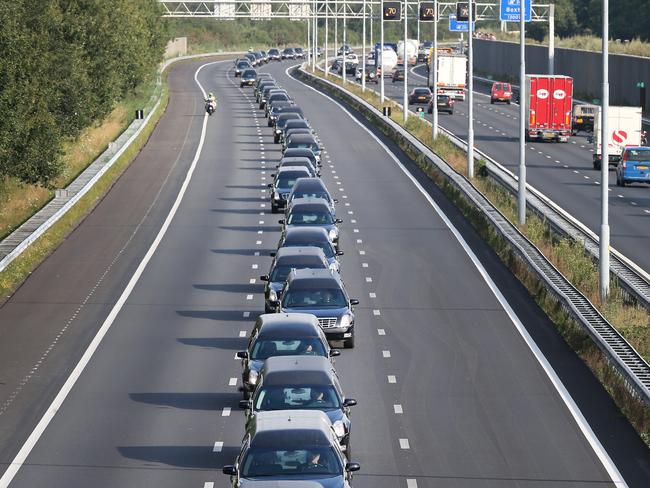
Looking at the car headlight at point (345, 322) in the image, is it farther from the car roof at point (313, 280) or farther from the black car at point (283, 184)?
the black car at point (283, 184)

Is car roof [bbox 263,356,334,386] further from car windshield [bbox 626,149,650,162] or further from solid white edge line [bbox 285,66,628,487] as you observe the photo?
car windshield [bbox 626,149,650,162]

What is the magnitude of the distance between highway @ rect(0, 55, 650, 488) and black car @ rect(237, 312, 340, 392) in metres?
0.84

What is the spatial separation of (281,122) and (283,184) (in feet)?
89.1

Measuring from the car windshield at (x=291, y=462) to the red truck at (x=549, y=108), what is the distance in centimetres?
6478

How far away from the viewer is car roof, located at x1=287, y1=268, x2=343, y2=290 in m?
33.3

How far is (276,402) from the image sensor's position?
23.9 m

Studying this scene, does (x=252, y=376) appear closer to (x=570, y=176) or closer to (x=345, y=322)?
(x=345, y=322)

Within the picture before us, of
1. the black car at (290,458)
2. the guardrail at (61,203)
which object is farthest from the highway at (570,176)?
the black car at (290,458)

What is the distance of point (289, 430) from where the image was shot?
67.2 ft

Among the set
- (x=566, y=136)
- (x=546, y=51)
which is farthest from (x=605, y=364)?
(x=546, y=51)

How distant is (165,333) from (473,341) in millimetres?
6819

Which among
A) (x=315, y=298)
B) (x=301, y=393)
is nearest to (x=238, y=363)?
(x=315, y=298)

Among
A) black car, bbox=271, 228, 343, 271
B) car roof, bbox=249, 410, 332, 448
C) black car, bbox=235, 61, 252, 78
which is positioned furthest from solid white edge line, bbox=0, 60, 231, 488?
black car, bbox=235, 61, 252, 78

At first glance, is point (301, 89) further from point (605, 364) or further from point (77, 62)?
point (605, 364)
